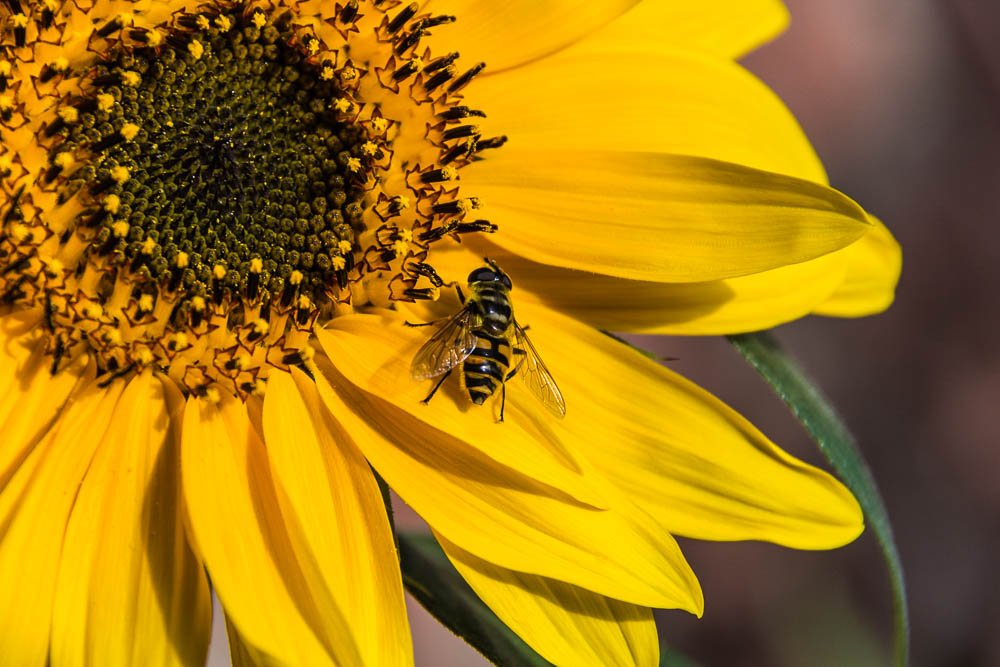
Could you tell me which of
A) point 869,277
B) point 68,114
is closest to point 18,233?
point 68,114

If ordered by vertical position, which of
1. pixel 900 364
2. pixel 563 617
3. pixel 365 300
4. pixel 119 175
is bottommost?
pixel 563 617

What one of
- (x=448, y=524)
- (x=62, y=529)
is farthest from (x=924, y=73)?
(x=62, y=529)

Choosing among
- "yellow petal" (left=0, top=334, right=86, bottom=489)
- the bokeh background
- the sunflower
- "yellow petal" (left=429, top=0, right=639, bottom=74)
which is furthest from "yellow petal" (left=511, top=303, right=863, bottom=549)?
the bokeh background

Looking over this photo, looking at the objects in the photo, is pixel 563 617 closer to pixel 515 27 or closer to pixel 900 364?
pixel 515 27

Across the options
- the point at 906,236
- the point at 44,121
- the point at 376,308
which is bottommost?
the point at 376,308

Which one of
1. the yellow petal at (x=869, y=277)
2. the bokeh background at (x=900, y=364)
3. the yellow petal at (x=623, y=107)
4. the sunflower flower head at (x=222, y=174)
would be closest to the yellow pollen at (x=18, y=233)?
the sunflower flower head at (x=222, y=174)

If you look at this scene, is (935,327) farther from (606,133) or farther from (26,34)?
(26,34)

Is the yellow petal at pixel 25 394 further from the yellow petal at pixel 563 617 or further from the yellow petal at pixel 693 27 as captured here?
the yellow petal at pixel 693 27

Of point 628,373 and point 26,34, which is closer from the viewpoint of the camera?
point 26,34
